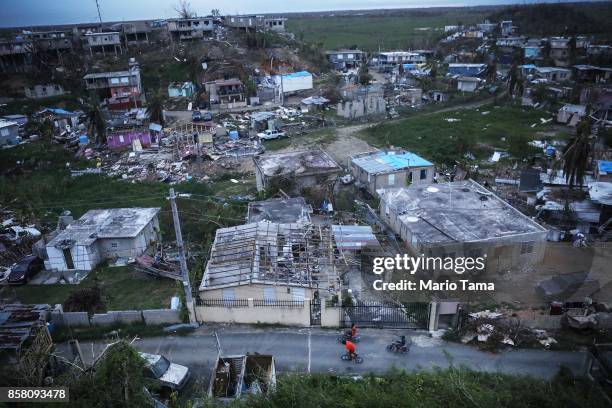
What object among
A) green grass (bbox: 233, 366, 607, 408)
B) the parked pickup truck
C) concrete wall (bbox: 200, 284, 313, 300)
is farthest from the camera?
concrete wall (bbox: 200, 284, 313, 300)

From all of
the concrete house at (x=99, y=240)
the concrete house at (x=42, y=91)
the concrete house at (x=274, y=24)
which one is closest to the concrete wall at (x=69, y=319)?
the concrete house at (x=99, y=240)

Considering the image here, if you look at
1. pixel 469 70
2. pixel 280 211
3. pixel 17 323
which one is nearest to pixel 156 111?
pixel 280 211

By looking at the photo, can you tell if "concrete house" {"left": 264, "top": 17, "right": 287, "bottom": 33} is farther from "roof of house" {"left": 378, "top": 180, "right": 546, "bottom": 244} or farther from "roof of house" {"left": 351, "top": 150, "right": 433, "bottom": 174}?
"roof of house" {"left": 378, "top": 180, "right": 546, "bottom": 244}

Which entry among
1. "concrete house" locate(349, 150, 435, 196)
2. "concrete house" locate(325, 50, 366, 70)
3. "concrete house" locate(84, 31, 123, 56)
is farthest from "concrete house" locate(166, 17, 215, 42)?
"concrete house" locate(349, 150, 435, 196)

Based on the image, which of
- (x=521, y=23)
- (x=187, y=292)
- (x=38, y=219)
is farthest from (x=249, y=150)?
(x=521, y=23)

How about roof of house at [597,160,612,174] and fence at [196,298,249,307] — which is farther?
roof of house at [597,160,612,174]

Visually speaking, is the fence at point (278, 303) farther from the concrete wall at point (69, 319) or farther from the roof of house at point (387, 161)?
the roof of house at point (387, 161)
